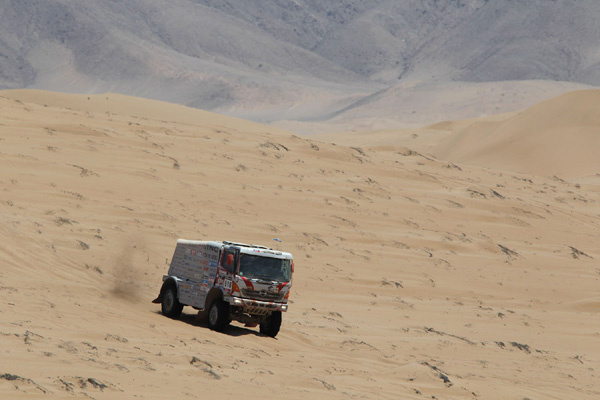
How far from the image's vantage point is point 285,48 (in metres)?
158

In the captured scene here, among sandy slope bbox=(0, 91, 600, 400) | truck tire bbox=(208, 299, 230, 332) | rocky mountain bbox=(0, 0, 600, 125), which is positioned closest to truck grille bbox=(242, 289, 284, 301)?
truck tire bbox=(208, 299, 230, 332)

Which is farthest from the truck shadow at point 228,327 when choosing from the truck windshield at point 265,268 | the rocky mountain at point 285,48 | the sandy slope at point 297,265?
the rocky mountain at point 285,48

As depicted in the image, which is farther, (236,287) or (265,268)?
(265,268)

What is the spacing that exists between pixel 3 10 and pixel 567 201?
137186 mm

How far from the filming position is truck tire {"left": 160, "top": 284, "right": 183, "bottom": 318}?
633 inches

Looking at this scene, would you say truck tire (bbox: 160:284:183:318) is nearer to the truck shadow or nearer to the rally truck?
the rally truck

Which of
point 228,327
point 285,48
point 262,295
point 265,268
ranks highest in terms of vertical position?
point 285,48

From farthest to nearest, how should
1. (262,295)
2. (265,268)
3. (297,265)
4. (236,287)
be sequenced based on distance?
(297,265), (265,268), (262,295), (236,287)

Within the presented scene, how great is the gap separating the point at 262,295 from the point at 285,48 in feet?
477

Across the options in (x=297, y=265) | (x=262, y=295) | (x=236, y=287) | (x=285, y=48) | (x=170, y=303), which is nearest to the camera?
(x=236, y=287)

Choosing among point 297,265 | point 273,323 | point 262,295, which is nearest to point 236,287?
point 262,295

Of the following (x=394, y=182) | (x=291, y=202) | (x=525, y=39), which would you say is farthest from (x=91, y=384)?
(x=525, y=39)

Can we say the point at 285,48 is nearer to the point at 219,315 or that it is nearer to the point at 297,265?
the point at 297,265

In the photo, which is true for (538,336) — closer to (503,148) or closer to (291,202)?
(291,202)
